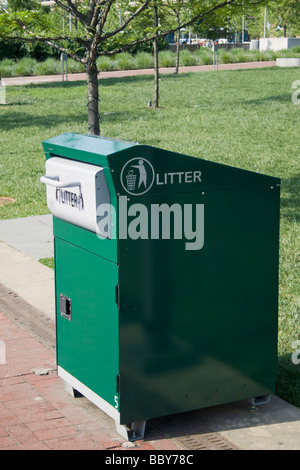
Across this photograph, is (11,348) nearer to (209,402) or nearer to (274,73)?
(209,402)

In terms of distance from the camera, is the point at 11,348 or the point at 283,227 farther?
the point at 283,227

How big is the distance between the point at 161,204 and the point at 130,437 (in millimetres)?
1363

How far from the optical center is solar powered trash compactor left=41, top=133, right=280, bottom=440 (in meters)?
4.09

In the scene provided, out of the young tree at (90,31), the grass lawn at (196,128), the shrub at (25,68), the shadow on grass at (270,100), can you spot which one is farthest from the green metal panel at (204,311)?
the shrub at (25,68)

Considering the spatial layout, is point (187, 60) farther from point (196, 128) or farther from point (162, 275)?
point (162, 275)

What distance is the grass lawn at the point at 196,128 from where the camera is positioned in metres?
7.98

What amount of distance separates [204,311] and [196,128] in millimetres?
13080

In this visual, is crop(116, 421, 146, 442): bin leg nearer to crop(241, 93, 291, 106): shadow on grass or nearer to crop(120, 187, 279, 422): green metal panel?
crop(120, 187, 279, 422): green metal panel

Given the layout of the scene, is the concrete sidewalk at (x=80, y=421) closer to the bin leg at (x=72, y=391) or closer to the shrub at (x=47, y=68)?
the bin leg at (x=72, y=391)

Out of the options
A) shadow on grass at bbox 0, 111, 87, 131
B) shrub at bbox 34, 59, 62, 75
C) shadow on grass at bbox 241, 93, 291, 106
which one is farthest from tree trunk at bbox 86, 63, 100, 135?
shrub at bbox 34, 59, 62, 75

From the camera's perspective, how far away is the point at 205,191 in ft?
13.8

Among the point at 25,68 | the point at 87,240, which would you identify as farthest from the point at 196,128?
the point at 25,68

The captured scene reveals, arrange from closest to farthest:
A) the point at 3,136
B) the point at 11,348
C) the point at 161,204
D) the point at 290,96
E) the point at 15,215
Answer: the point at 161,204
the point at 11,348
the point at 15,215
the point at 3,136
the point at 290,96

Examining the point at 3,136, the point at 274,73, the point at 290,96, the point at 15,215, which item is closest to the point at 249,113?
the point at 290,96
